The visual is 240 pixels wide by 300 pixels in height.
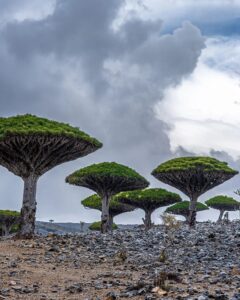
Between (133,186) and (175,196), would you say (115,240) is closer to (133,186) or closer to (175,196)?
(133,186)

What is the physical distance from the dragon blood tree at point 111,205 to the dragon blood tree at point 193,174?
17.8m

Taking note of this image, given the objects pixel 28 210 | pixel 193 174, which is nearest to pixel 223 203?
pixel 193 174

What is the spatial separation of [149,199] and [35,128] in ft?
87.7

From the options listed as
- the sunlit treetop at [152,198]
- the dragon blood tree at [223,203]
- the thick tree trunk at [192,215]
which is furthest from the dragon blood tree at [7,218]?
the dragon blood tree at [223,203]

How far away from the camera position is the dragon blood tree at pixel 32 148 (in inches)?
1086

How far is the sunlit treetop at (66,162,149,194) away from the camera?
3984cm

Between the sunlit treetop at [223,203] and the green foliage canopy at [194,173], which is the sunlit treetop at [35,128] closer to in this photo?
the green foliage canopy at [194,173]

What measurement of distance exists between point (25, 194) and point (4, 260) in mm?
8728

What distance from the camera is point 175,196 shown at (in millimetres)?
51812

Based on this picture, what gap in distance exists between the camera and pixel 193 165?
39.3 meters

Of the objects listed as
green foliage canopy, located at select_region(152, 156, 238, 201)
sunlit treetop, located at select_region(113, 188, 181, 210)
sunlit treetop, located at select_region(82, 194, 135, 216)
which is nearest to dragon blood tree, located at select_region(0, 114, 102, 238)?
green foliage canopy, located at select_region(152, 156, 238, 201)

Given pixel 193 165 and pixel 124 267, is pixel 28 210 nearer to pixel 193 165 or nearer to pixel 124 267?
pixel 124 267

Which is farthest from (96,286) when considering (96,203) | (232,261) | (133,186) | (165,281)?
(96,203)

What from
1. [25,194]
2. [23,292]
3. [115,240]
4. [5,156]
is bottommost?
[23,292]
